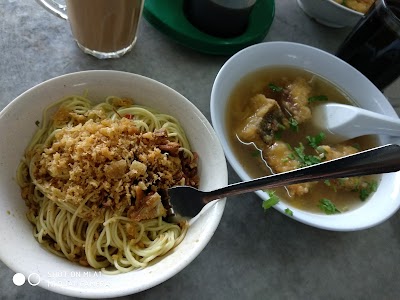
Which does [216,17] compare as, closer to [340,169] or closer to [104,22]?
[104,22]

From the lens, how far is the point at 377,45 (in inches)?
61.1

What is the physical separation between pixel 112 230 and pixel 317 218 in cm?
58

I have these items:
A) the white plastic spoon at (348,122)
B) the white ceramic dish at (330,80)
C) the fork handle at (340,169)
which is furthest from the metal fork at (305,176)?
the white plastic spoon at (348,122)

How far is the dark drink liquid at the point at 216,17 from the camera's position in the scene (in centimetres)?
155

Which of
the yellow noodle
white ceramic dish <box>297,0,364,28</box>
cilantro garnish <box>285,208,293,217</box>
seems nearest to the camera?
the yellow noodle

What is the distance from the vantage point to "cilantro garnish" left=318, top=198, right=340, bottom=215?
129 cm

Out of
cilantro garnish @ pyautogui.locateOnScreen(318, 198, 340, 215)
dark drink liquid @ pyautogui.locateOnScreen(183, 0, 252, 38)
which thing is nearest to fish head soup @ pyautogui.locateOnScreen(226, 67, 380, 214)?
cilantro garnish @ pyautogui.locateOnScreen(318, 198, 340, 215)

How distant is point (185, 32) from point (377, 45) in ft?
2.40

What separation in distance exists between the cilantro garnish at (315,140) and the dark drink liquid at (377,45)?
1.26ft

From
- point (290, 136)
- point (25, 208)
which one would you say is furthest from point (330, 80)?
point (25, 208)

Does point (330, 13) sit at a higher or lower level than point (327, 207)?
higher

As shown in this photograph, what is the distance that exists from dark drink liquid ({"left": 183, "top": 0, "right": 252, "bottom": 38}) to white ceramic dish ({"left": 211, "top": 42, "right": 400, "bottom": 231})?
0.16 metres

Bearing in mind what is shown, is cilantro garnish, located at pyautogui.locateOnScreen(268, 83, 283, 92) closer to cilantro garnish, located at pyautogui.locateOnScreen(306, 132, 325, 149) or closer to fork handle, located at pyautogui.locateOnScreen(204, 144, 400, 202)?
cilantro garnish, located at pyautogui.locateOnScreen(306, 132, 325, 149)

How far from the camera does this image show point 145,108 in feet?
4.07
